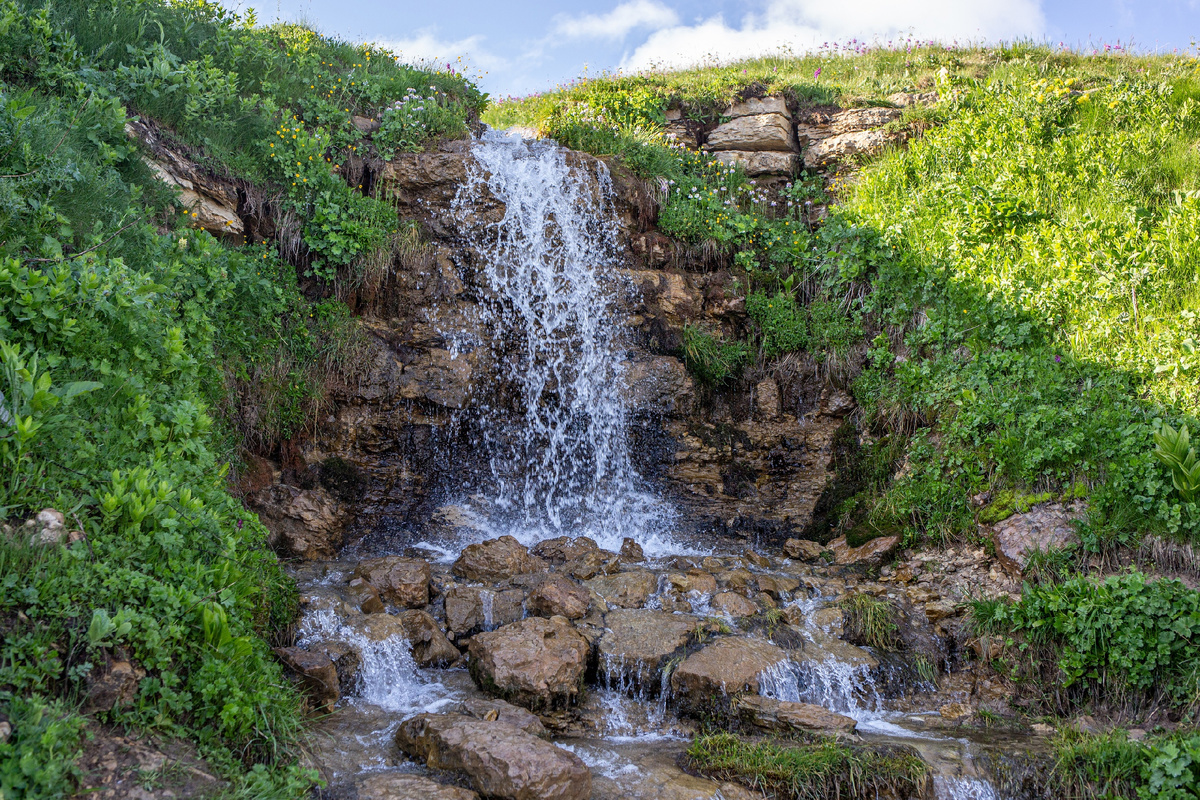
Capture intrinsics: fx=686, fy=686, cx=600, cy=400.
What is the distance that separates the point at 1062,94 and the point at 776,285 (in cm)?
471

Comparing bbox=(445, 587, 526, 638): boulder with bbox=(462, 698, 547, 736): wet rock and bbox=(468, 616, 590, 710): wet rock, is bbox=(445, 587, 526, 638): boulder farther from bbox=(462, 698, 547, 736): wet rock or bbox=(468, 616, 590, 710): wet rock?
bbox=(462, 698, 547, 736): wet rock

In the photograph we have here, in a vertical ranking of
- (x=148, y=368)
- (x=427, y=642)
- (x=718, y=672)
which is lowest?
(x=718, y=672)

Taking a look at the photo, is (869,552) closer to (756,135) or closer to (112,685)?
(112,685)

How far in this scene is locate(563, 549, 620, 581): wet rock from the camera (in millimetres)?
6086

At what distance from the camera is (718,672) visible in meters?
4.61

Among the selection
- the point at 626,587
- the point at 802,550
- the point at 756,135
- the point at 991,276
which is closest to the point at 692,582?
the point at 626,587

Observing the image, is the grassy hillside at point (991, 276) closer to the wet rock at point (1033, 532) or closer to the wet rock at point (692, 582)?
the wet rock at point (1033, 532)

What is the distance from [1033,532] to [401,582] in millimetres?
5244

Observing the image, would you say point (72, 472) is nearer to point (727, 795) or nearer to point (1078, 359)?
point (727, 795)

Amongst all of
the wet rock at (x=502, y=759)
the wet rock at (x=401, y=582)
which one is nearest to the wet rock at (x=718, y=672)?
the wet rock at (x=502, y=759)

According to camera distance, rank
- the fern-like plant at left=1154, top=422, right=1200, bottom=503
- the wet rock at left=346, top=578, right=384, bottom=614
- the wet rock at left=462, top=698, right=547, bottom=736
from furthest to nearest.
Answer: the wet rock at left=346, top=578, right=384, bottom=614 → the fern-like plant at left=1154, top=422, right=1200, bottom=503 → the wet rock at left=462, top=698, right=547, bottom=736

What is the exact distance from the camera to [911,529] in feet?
22.2

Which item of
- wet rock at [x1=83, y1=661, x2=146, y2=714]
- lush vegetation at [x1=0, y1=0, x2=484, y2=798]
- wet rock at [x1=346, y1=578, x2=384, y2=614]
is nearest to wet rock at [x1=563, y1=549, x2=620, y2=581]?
wet rock at [x1=346, y1=578, x2=384, y2=614]

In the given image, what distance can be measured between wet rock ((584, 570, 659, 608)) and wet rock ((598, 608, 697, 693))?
29 centimetres
